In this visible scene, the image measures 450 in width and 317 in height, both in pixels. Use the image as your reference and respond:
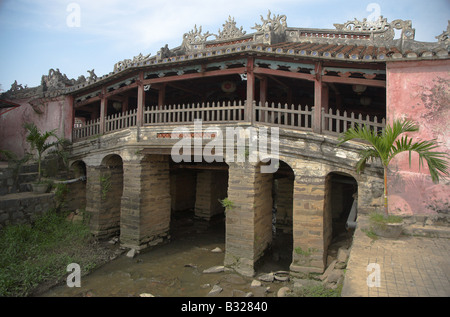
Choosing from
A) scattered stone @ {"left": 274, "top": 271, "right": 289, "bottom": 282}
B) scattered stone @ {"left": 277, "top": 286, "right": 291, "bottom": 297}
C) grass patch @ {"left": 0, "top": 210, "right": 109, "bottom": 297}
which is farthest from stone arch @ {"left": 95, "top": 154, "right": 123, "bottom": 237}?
scattered stone @ {"left": 277, "top": 286, "right": 291, "bottom": 297}

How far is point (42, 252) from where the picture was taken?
376 inches

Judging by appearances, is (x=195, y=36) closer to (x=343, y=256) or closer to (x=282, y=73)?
(x=282, y=73)

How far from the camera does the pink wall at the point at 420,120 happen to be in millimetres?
6355

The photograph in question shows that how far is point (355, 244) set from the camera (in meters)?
5.47

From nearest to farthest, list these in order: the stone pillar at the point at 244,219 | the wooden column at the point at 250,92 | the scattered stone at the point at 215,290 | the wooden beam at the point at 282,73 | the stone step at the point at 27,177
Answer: the scattered stone at the point at 215,290 < the wooden beam at the point at 282,73 < the stone pillar at the point at 244,219 < the wooden column at the point at 250,92 < the stone step at the point at 27,177

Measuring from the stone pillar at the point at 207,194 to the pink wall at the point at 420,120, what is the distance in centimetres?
850

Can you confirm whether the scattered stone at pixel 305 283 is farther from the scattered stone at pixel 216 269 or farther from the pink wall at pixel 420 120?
the pink wall at pixel 420 120

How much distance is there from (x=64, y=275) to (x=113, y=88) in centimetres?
705

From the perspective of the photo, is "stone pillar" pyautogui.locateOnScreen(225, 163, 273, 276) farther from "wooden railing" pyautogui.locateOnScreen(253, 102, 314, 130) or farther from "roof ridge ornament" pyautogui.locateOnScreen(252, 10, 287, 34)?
"roof ridge ornament" pyautogui.locateOnScreen(252, 10, 287, 34)

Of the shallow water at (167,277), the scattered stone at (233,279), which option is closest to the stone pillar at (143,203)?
the shallow water at (167,277)

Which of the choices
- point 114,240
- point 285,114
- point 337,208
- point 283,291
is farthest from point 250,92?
point 114,240

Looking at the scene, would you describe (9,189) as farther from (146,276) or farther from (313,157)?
(313,157)

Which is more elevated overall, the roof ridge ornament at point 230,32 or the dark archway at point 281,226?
the roof ridge ornament at point 230,32

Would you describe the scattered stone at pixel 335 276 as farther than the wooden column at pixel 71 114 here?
No
